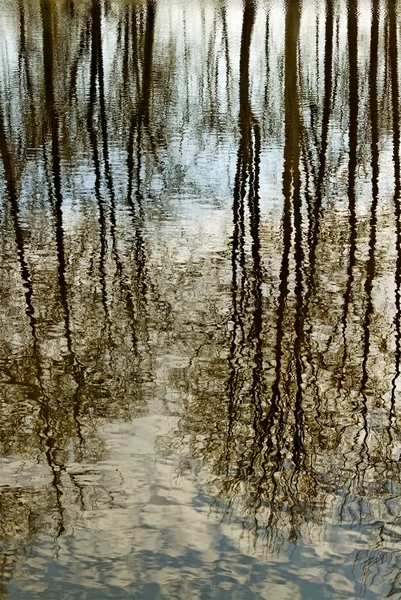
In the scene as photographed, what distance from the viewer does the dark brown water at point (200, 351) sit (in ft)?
16.7

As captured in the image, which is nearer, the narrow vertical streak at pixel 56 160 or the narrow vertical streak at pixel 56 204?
the narrow vertical streak at pixel 56 204

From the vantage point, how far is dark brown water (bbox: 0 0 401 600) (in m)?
5.10

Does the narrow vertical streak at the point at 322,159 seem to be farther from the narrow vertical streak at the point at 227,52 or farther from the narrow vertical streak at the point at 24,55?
the narrow vertical streak at the point at 24,55

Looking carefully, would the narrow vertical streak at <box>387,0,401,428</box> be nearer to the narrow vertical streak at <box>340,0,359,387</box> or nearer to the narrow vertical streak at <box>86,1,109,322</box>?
the narrow vertical streak at <box>340,0,359,387</box>

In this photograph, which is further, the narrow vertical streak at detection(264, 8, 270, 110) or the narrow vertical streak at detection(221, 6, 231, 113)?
the narrow vertical streak at detection(264, 8, 270, 110)

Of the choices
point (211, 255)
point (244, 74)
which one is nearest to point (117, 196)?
point (211, 255)

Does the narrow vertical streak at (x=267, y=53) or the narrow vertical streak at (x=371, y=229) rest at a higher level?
the narrow vertical streak at (x=267, y=53)

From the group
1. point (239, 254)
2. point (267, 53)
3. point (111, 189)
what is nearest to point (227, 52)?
point (267, 53)

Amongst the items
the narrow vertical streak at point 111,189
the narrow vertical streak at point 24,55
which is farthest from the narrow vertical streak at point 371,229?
the narrow vertical streak at point 24,55

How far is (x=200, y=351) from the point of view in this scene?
784 centimetres

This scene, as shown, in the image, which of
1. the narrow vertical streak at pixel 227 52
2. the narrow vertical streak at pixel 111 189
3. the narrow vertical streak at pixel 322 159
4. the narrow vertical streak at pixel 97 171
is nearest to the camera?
the narrow vertical streak at pixel 111 189

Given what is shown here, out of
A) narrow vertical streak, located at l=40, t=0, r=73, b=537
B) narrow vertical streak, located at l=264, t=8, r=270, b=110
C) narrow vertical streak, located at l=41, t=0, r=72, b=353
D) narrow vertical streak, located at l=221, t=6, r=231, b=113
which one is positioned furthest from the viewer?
narrow vertical streak, located at l=264, t=8, r=270, b=110

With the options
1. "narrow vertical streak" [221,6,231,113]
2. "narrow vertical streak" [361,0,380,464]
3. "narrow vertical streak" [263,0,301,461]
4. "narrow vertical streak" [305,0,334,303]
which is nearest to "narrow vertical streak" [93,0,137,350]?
"narrow vertical streak" [263,0,301,461]

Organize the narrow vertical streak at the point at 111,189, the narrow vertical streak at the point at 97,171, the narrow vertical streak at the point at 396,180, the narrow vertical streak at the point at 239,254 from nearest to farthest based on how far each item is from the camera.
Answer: the narrow vertical streak at the point at 239,254, the narrow vertical streak at the point at 396,180, the narrow vertical streak at the point at 111,189, the narrow vertical streak at the point at 97,171
